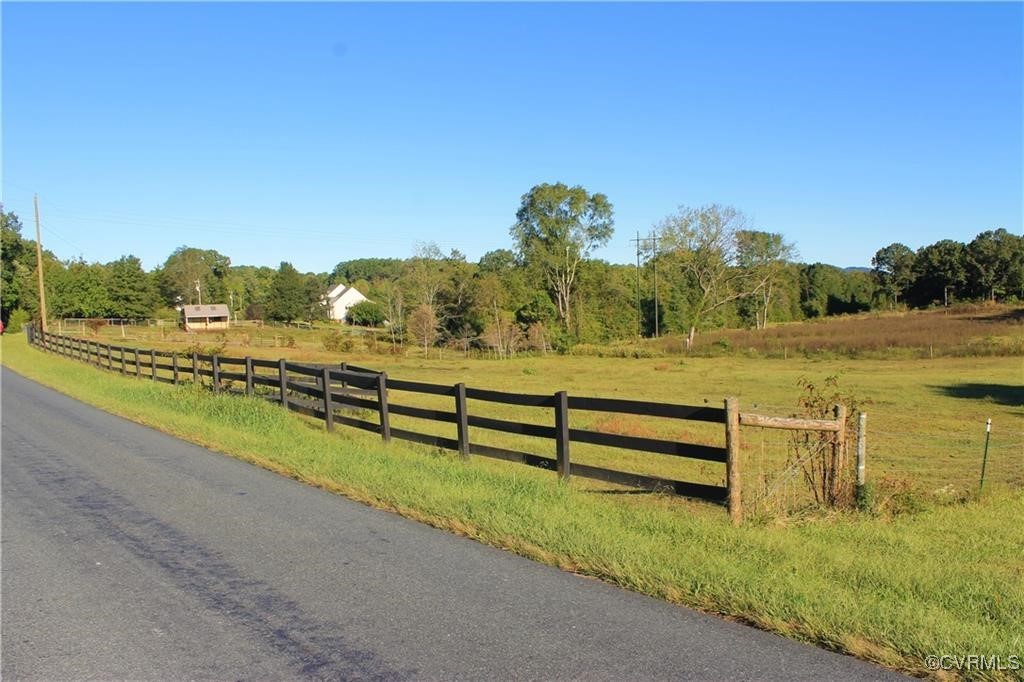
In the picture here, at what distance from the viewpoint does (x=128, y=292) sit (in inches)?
3752

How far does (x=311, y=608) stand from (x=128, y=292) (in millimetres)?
101867

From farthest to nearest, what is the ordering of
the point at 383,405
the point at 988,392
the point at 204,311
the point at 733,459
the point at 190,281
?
the point at 190,281 < the point at 204,311 < the point at 988,392 < the point at 383,405 < the point at 733,459

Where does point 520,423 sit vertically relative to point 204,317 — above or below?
below

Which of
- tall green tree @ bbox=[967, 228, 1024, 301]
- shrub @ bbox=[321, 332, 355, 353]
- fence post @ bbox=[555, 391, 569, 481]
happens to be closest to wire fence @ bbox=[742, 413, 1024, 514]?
fence post @ bbox=[555, 391, 569, 481]

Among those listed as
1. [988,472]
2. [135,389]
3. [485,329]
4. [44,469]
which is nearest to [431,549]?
[44,469]

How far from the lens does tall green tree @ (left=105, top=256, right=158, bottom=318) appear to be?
3742 inches

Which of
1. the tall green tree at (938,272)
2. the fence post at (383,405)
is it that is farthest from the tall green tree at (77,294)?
the tall green tree at (938,272)

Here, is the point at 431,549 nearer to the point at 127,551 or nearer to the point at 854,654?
the point at 127,551

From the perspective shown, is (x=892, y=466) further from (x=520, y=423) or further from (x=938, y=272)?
(x=938, y=272)

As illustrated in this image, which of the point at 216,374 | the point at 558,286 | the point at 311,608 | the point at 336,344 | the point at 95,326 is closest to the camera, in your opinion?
the point at 311,608

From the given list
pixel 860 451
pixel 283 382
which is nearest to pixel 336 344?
pixel 283 382

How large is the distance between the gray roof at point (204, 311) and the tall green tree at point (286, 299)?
7.76m

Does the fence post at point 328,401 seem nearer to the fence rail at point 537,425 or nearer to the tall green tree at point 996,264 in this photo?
the fence rail at point 537,425

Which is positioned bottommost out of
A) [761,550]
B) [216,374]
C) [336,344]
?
[336,344]
